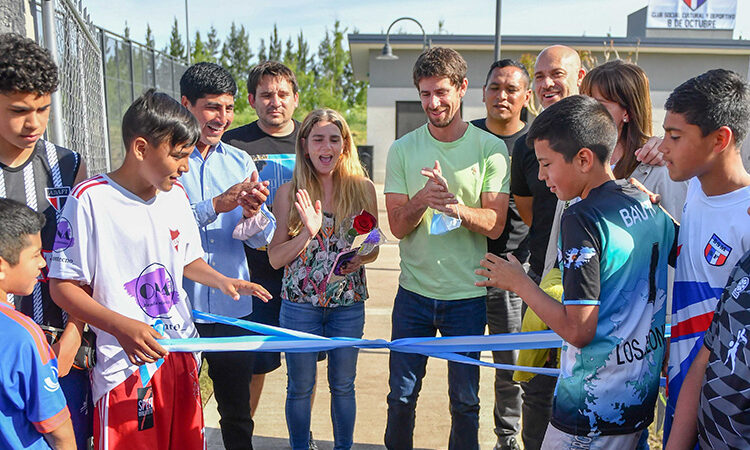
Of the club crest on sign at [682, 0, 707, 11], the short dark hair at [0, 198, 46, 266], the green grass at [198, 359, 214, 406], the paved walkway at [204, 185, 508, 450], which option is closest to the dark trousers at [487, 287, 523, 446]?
the paved walkway at [204, 185, 508, 450]

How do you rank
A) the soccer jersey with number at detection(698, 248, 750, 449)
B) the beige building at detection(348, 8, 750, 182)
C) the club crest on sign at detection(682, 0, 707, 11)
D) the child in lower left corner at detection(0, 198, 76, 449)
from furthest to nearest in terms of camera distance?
the club crest on sign at detection(682, 0, 707, 11)
the beige building at detection(348, 8, 750, 182)
the child in lower left corner at detection(0, 198, 76, 449)
the soccer jersey with number at detection(698, 248, 750, 449)

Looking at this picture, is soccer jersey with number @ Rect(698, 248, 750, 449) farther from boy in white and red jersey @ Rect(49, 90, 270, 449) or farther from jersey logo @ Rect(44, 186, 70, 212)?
jersey logo @ Rect(44, 186, 70, 212)

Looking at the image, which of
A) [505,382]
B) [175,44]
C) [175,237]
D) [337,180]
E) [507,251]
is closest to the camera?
[175,237]

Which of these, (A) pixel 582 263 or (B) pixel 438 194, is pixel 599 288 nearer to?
(A) pixel 582 263

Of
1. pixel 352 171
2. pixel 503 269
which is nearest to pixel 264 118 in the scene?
pixel 352 171

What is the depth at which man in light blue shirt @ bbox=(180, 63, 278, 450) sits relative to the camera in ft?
10.7

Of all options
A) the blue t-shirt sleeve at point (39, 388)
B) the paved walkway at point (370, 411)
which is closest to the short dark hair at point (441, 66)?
the paved walkway at point (370, 411)

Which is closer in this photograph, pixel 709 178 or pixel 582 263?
pixel 582 263

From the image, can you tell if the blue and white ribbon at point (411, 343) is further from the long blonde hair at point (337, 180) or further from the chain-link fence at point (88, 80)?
the chain-link fence at point (88, 80)

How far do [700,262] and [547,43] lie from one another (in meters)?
21.1

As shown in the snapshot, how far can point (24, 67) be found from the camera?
225cm

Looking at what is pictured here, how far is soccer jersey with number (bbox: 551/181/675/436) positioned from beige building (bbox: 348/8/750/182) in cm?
2026

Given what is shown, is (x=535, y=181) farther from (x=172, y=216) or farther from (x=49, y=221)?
(x=49, y=221)

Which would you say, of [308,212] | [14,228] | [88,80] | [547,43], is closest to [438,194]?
[308,212]
